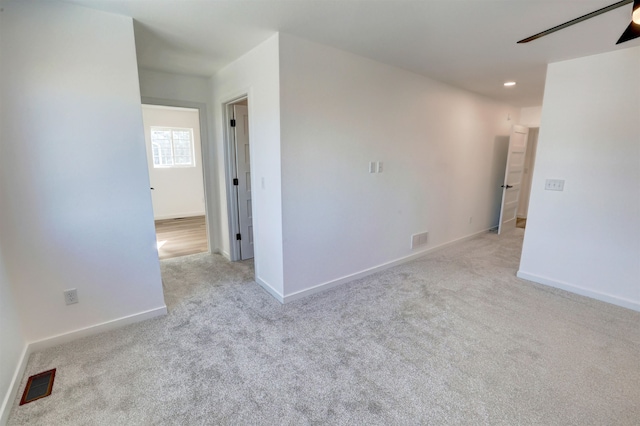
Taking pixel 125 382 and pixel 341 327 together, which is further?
pixel 341 327

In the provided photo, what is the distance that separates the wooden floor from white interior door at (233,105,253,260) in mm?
807

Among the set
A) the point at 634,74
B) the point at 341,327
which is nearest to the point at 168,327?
the point at 341,327

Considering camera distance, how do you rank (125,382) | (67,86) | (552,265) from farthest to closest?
(552,265) → (67,86) → (125,382)

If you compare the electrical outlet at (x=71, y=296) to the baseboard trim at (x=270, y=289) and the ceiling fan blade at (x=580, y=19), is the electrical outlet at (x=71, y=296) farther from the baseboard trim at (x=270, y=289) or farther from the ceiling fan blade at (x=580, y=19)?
the ceiling fan blade at (x=580, y=19)

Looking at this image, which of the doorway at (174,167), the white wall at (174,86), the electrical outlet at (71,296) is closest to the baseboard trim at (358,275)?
the electrical outlet at (71,296)

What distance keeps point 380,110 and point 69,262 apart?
306cm

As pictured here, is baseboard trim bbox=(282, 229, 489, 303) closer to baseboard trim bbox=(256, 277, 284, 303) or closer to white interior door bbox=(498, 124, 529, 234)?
baseboard trim bbox=(256, 277, 284, 303)

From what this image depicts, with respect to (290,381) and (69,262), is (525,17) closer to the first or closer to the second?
(290,381)

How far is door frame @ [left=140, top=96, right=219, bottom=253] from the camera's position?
3527mm

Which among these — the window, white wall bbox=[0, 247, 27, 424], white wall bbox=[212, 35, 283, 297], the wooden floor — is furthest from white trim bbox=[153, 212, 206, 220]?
white wall bbox=[0, 247, 27, 424]

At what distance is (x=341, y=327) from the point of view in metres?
2.43

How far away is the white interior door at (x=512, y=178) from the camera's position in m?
5.07

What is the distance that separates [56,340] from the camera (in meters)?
2.17

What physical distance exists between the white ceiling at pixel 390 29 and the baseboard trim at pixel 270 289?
228 centimetres
